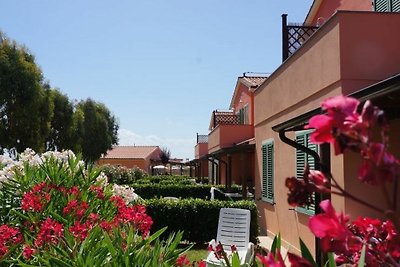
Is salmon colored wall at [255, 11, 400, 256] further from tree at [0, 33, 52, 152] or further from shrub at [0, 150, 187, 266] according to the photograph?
tree at [0, 33, 52, 152]

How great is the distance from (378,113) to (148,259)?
2.75 metres

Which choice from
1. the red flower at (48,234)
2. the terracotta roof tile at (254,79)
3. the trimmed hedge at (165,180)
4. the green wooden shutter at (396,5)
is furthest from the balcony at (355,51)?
the trimmed hedge at (165,180)

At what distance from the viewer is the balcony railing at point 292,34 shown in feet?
38.2

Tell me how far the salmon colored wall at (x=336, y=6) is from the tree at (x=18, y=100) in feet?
43.1

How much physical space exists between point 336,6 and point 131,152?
57.1 m

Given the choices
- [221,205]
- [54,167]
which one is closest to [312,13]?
[221,205]

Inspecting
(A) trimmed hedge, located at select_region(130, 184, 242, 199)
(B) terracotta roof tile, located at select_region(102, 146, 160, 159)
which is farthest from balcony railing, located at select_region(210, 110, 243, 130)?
(B) terracotta roof tile, located at select_region(102, 146, 160, 159)

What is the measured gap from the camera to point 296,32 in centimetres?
1177

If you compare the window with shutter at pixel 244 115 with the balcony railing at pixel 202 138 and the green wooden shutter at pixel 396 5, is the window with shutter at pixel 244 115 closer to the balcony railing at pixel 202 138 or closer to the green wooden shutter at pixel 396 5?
the balcony railing at pixel 202 138

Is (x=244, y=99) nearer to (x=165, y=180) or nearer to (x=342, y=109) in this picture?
(x=165, y=180)

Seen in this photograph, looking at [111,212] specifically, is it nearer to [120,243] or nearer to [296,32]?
[120,243]

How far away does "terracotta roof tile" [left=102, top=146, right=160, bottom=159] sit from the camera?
64.8 m

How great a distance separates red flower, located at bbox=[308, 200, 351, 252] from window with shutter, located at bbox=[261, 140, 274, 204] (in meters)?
11.9

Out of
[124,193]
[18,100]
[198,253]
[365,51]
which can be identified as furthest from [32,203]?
[18,100]
